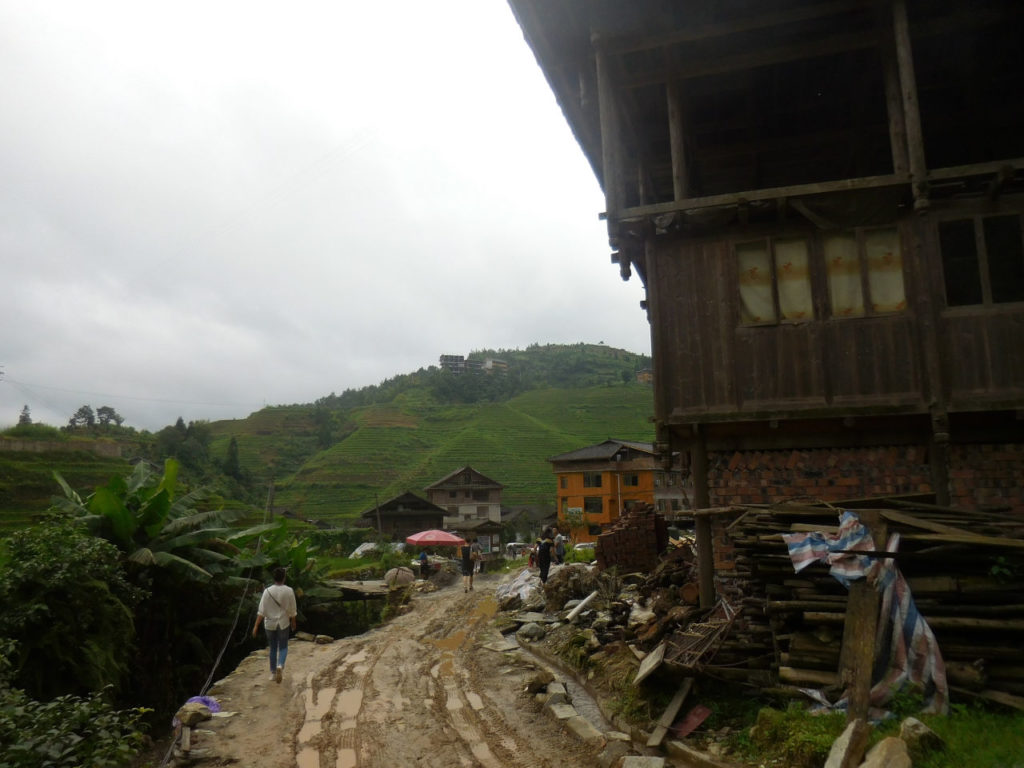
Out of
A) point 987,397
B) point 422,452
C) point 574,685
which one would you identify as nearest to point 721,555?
point 574,685

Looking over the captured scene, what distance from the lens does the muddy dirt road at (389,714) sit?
22.2 ft

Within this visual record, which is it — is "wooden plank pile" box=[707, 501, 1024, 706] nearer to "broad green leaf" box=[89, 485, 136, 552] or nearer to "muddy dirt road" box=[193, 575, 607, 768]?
"muddy dirt road" box=[193, 575, 607, 768]

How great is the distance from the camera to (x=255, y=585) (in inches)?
615

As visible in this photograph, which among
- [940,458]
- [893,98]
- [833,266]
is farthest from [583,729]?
[893,98]

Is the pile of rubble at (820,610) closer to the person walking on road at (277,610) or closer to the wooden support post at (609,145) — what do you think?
the wooden support post at (609,145)

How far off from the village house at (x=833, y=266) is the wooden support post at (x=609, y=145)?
0.03 metres

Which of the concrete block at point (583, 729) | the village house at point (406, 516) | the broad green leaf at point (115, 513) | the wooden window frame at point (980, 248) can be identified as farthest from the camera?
the village house at point (406, 516)

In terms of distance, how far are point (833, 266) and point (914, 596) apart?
4.61m

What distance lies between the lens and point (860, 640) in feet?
19.2

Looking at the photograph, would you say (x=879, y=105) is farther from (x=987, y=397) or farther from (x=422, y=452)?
(x=422, y=452)

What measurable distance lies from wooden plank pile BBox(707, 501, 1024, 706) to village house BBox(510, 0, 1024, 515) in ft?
5.72

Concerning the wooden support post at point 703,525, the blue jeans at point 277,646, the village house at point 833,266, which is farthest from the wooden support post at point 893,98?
the blue jeans at point 277,646

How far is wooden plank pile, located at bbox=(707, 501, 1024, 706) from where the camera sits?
5680mm

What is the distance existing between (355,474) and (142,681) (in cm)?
6760
